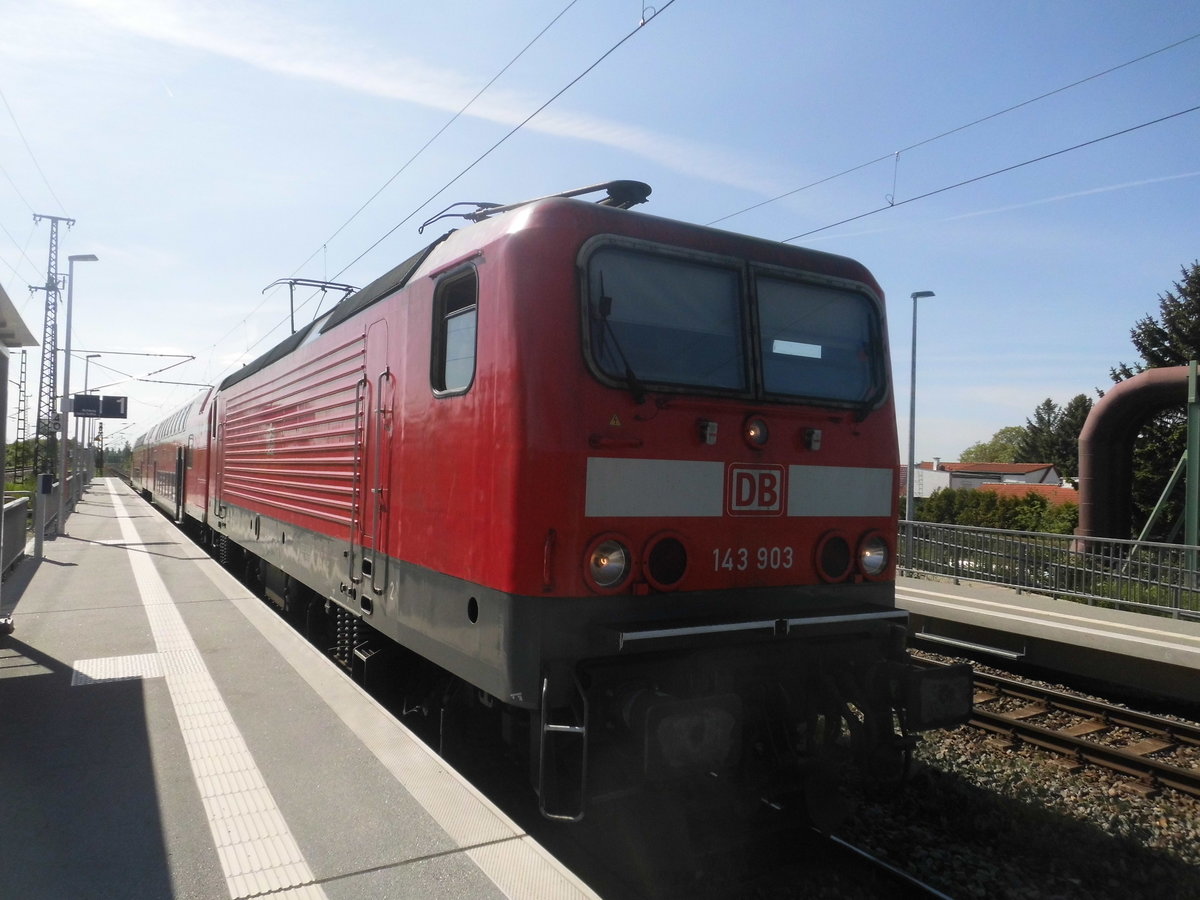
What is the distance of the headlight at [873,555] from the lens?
16.3ft

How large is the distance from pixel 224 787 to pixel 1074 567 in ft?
37.3

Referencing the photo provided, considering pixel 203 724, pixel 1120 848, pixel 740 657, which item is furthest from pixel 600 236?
pixel 1120 848

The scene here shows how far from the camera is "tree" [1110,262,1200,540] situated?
2838 cm

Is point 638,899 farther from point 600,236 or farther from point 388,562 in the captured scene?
point 600,236

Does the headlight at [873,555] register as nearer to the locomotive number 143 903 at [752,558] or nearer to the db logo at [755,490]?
the locomotive number 143 903 at [752,558]

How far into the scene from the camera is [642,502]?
4.16 m

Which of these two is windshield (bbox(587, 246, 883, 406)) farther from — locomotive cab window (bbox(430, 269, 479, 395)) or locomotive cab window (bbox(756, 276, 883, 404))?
locomotive cab window (bbox(430, 269, 479, 395))

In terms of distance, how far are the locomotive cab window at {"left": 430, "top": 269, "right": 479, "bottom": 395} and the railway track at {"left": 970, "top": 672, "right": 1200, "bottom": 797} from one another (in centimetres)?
458

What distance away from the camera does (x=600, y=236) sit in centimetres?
423

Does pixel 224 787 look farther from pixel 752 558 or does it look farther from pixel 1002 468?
pixel 1002 468

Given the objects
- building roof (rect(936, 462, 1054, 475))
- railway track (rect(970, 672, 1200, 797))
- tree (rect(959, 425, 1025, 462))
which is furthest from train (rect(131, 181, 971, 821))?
tree (rect(959, 425, 1025, 462))

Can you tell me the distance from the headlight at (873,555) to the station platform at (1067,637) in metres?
4.60

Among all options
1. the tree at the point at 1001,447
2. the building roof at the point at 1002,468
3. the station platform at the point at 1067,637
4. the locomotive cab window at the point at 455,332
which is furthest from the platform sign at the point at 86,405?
the tree at the point at 1001,447

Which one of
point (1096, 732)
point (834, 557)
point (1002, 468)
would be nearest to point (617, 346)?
point (834, 557)
